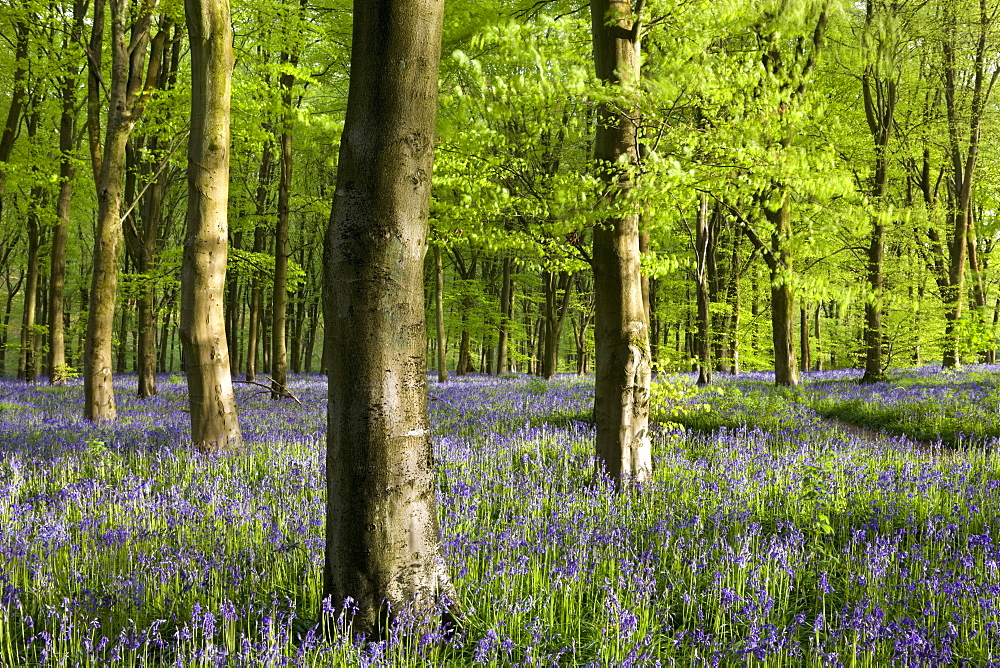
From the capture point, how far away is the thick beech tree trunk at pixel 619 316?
547 cm

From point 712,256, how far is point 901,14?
828 centimetres

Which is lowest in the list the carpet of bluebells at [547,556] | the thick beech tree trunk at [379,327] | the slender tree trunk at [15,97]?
the carpet of bluebells at [547,556]

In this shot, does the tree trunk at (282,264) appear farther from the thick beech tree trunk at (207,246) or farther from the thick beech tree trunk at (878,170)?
the thick beech tree trunk at (878,170)

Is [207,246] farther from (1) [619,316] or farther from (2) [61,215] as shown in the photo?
(2) [61,215]

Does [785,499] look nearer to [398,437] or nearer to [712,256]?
[398,437]

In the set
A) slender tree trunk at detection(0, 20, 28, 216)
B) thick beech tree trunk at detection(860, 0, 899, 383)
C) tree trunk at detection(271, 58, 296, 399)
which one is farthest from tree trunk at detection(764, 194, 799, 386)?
slender tree trunk at detection(0, 20, 28, 216)

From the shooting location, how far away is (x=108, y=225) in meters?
9.77

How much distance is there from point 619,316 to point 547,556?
2.59m

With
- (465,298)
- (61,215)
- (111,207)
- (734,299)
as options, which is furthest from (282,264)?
(734,299)

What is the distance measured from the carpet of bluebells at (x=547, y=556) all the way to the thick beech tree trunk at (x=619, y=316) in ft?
1.33

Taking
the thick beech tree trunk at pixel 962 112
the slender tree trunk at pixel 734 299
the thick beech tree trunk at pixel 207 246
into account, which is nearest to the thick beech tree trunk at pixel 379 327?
the thick beech tree trunk at pixel 207 246

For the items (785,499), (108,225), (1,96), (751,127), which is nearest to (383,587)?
(785,499)

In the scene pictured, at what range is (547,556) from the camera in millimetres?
3604

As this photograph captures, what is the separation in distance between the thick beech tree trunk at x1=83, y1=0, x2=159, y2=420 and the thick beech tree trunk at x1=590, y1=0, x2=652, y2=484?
7815 millimetres
